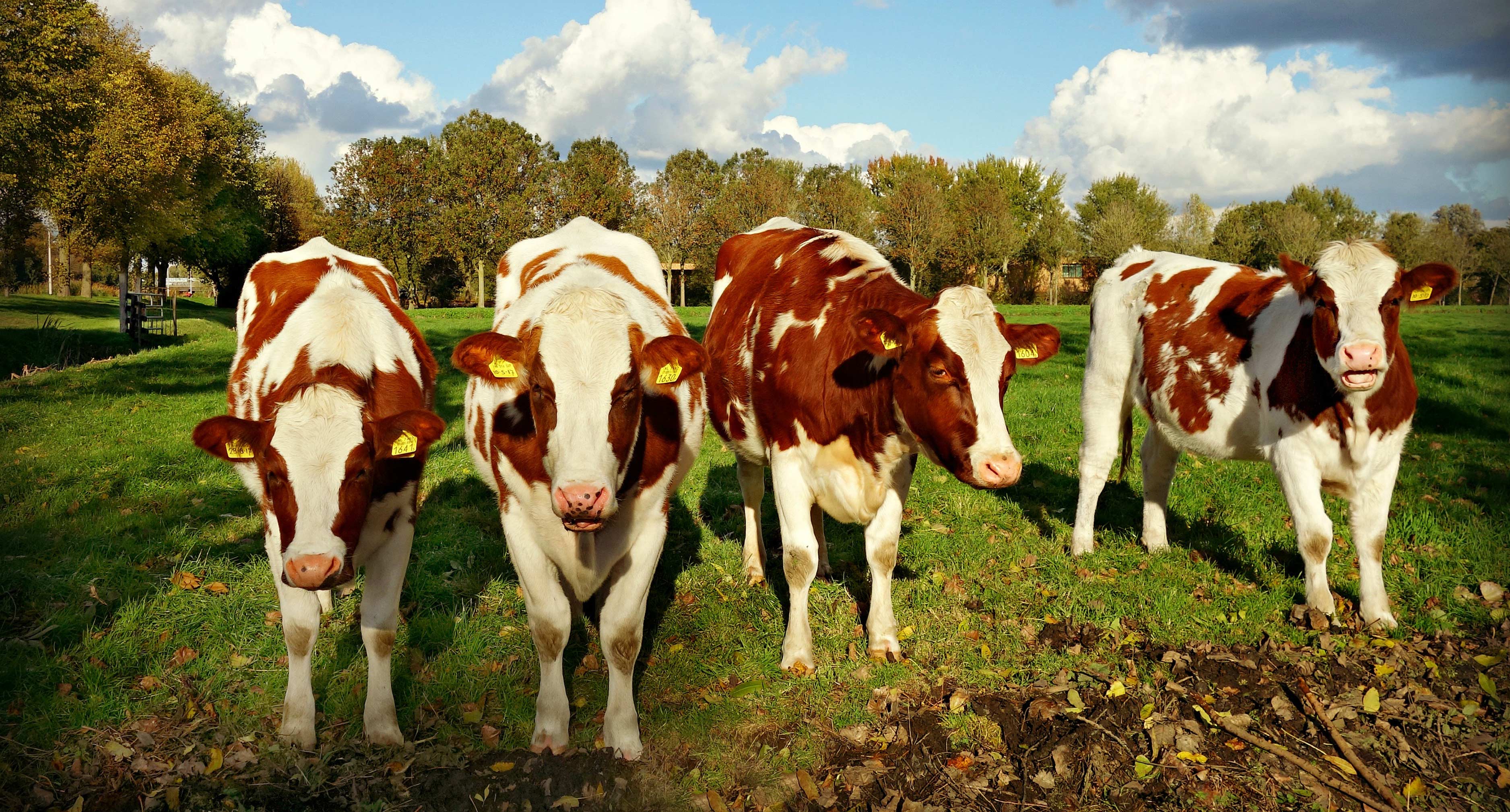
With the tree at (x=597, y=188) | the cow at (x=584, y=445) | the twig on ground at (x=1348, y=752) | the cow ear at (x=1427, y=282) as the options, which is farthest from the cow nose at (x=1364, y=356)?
the tree at (x=597, y=188)

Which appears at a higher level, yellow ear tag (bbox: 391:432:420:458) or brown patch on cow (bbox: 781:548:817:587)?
yellow ear tag (bbox: 391:432:420:458)

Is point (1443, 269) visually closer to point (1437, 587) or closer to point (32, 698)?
point (1437, 587)

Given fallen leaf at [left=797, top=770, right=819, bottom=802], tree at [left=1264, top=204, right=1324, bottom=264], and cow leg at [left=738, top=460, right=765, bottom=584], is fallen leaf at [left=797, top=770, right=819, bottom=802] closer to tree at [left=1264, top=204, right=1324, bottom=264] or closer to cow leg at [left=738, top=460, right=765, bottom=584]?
cow leg at [left=738, top=460, right=765, bottom=584]

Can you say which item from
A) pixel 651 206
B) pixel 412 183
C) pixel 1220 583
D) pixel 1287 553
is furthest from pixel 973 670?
pixel 651 206

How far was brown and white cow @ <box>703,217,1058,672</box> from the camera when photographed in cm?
437

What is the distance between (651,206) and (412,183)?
14234 mm

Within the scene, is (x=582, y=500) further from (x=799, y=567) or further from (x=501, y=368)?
(x=799, y=567)

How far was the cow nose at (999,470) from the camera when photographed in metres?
4.16

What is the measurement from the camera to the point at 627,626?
4395 mm

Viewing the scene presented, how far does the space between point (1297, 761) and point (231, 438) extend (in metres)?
5.22

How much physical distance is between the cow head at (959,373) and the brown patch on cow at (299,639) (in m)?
3.24

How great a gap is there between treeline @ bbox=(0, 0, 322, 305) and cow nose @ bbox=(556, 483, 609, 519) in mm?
22998

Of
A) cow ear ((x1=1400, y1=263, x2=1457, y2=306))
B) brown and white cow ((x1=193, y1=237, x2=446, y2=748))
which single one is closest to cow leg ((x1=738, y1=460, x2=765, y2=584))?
brown and white cow ((x1=193, y1=237, x2=446, y2=748))

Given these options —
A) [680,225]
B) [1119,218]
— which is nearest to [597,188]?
[680,225]
